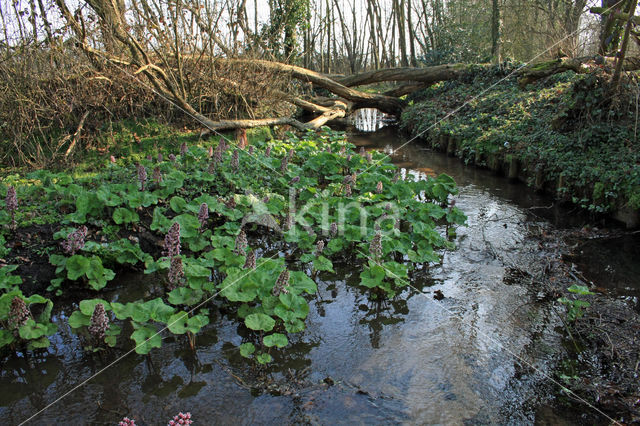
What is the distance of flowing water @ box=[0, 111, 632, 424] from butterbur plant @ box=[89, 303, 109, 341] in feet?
0.79

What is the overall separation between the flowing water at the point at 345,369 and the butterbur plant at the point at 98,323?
24 centimetres

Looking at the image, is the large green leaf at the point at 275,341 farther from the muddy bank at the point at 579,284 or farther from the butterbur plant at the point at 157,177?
the butterbur plant at the point at 157,177

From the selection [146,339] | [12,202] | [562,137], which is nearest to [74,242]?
[12,202]

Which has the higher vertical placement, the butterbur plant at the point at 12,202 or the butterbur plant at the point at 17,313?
the butterbur plant at the point at 12,202

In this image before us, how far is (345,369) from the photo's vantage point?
3.40 m

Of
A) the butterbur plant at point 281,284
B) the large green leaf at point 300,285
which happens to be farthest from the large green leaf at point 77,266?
the large green leaf at point 300,285

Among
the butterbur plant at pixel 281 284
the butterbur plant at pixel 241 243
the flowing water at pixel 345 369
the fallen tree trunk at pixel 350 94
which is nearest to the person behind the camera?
the flowing water at pixel 345 369

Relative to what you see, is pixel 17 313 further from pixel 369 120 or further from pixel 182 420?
pixel 369 120

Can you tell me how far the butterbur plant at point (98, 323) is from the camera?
3221 mm

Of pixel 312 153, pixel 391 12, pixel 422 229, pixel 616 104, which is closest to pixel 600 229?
pixel 616 104

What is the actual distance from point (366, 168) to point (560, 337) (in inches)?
186

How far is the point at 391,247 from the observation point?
482 centimetres

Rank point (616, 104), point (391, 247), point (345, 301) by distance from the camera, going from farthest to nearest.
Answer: point (616, 104) < point (391, 247) < point (345, 301)

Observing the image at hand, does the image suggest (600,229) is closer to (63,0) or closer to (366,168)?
(366,168)
